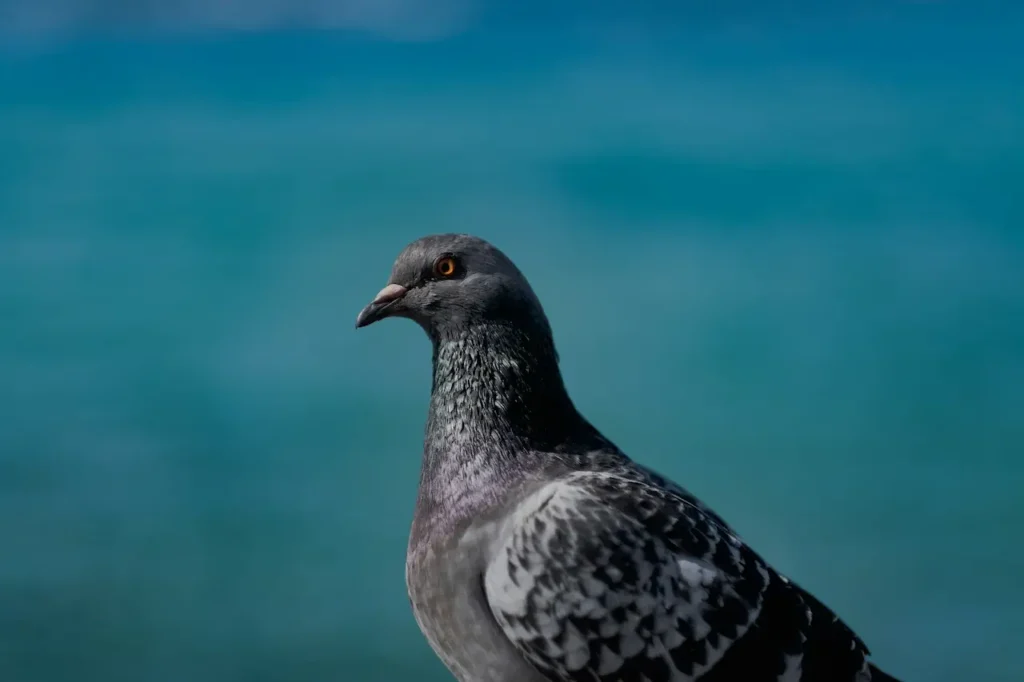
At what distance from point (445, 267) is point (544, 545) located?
2.61 feet

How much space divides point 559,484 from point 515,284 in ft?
1.81

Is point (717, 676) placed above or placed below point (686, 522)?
below

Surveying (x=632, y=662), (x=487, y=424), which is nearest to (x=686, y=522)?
(x=632, y=662)

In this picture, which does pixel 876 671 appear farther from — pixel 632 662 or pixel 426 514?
pixel 426 514

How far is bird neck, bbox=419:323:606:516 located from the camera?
3010 mm

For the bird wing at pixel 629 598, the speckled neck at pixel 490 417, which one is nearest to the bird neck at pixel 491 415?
the speckled neck at pixel 490 417

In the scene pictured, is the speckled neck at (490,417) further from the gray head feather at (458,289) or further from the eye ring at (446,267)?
the eye ring at (446,267)

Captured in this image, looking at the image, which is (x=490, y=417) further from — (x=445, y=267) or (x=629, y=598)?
(x=629, y=598)

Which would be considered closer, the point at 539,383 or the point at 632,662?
the point at 632,662

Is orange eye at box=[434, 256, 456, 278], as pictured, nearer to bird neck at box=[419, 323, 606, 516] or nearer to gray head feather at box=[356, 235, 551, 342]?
gray head feather at box=[356, 235, 551, 342]

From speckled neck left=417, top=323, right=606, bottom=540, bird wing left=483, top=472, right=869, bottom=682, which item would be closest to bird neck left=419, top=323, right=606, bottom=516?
speckled neck left=417, top=323, right=606, bottom=540

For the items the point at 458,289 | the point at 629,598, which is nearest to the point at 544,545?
the point at 629,598

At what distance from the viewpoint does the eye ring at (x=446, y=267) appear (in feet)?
10.0

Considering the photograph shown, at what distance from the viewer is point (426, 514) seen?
3051 millimetres
